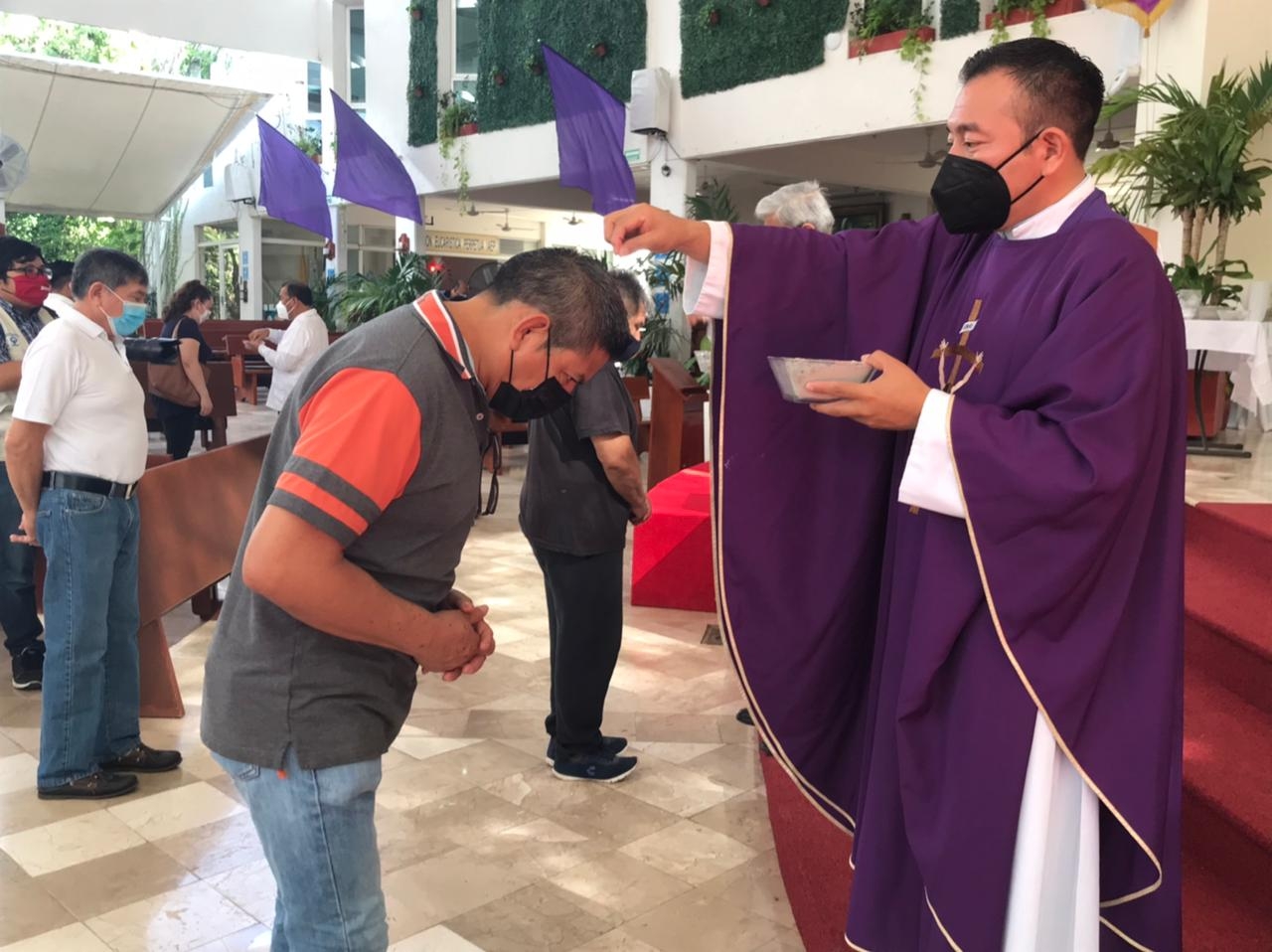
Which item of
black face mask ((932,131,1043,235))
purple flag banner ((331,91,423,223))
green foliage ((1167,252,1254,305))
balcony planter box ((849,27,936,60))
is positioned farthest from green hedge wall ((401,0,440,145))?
black face mask ((932,131,1043,235))

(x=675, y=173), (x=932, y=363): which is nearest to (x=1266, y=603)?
(x=932, y=363)

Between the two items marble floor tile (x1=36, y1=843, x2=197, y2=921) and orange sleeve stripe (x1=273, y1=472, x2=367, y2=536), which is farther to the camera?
marble floor tile (x1=36, y1=843, x2=197, y2=921)

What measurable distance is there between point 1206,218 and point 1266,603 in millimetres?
4382

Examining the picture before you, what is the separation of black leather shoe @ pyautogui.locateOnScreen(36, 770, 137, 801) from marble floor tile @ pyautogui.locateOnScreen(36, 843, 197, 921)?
354 mm

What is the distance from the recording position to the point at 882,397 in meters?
1.68

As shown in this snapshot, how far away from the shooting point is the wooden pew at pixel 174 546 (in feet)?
12.4

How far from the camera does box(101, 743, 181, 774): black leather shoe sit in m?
3.40

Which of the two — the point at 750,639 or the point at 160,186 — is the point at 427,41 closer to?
the point at 160,186

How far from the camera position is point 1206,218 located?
6.59 meters

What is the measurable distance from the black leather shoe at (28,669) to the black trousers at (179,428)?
11.7 ft

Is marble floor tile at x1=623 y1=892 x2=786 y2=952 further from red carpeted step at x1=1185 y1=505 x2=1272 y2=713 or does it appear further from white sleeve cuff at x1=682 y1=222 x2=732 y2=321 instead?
white sleeve cuff at x1=682 y1=222 x2=732 y2=321

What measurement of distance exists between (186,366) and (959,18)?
660 cm

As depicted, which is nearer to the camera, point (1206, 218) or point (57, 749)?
point (57, 749)

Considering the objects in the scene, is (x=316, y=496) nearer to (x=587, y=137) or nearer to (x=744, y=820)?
(x=744, y=820)
